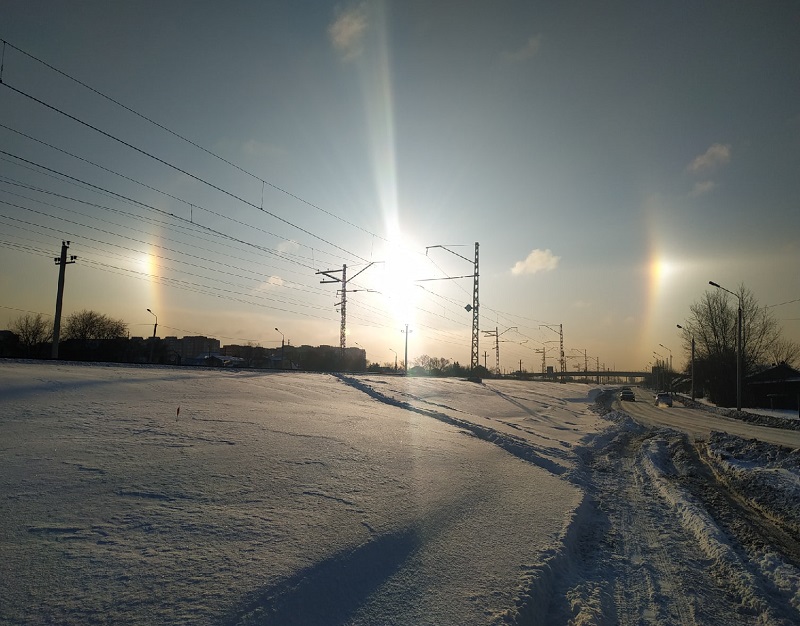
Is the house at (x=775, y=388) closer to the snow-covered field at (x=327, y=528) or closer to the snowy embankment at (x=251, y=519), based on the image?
the snow-covered field at (x=327, y=528)

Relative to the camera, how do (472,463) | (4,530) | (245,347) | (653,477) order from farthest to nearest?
1. (245,347)
2. (653,477)
3. (472,463)
4. (4,530)

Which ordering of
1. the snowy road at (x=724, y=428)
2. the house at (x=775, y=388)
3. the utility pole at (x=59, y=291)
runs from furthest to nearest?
1. the house at (x=775, y=388)
2. the utility pole at (x=59, y=291)
3. the snowy road at (x=724, y=428)

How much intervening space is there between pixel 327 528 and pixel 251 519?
81 cm

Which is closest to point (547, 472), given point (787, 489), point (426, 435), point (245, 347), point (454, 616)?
point (426, 435)

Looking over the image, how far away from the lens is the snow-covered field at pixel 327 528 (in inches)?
148

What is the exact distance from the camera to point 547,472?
10453 millimetres

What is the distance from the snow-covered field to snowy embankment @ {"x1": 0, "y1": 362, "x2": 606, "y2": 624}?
0.08 feet

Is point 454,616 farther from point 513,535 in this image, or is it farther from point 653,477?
point 653,477

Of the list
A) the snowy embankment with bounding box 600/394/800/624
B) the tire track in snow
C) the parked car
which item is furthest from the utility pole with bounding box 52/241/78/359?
the parked car

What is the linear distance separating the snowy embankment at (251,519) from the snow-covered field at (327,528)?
23 millimetres

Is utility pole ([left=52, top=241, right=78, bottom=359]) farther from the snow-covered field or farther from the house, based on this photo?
the house

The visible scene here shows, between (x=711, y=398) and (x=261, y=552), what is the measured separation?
7197 cm

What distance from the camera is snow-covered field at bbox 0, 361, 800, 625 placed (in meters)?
3.76

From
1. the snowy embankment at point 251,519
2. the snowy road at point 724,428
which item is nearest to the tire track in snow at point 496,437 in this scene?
the snowy embankment at point 251,519
